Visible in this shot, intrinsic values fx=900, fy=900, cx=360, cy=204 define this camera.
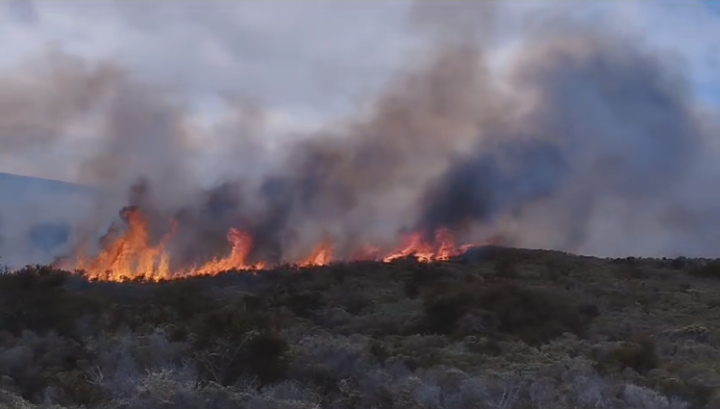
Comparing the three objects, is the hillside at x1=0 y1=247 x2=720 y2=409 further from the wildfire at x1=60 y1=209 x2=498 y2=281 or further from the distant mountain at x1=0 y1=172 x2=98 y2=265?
the distant mountain at x1=0 y1=172 x2=98 y2=265

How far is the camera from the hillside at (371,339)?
52.1 feet

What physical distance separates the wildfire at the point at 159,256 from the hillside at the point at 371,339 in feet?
10.4

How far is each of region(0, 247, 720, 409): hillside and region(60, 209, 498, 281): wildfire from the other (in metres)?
3.17

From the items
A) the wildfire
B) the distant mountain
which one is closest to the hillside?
the wildfire

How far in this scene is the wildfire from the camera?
4494cm

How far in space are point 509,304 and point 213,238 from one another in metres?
22.8

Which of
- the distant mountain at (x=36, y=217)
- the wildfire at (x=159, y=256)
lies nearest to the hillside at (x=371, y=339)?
the wildfire at (x=159, y=256)

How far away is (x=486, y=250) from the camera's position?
169ft

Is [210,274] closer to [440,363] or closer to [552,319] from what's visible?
[552,319]

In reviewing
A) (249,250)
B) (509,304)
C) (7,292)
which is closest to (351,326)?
(509,304)

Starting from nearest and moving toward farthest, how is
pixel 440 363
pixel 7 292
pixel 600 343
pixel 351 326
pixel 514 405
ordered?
pixel 514 405, pixel 440 363, pixel 600 343, pixel 7 292, pixel 351 326

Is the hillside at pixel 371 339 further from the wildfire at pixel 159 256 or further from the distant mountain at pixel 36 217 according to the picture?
the distant mountain at pixel 36 217

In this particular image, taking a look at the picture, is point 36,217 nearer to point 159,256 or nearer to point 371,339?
point 159,256

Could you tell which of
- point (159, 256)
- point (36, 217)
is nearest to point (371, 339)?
point (159, 256)
